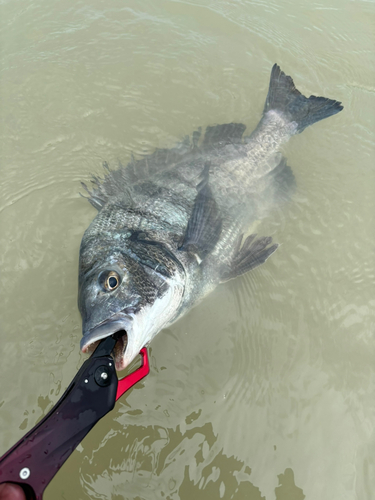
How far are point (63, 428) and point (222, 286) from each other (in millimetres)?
2100

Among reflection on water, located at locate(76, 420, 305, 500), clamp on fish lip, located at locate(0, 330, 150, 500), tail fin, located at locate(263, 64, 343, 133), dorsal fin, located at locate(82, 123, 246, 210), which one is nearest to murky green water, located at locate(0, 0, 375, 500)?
reflection on water, located at locate(76, 420, 305, 500)

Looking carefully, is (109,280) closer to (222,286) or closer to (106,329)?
(106,329)

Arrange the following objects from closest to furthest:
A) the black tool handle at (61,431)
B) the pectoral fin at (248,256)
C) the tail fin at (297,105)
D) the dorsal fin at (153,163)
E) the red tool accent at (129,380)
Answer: the black tool handle at (61,431), the red tool accent at (129,380), the pectoral fin at (248,256), the dorsal fin at (153,163), the tail fin at (297,105)

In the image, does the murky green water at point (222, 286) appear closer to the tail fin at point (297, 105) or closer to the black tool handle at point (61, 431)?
the tail fin at point (297, 105)

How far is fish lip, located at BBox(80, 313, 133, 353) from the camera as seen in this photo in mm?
2123

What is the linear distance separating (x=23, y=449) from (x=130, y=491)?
1.25 m

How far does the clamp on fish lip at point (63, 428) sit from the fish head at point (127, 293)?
0.41 ft

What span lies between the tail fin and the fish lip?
11.4 ft

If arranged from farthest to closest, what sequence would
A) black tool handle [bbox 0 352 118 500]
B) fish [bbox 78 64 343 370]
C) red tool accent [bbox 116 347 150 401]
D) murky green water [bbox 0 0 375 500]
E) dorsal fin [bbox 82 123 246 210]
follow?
dorsal fin [bbox 82 123 246 210] < murky green water [bbox 0 0 375 500] < fish [bbox 78 64 343 370] < red tool accent [bbox 116 347 150 401] < black tool handle [bbox 0 352 118 500]

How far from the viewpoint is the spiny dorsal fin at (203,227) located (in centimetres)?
313

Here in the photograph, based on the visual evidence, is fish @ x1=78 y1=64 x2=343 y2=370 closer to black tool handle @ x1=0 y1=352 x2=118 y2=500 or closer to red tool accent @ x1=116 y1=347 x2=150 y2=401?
red tool accent @ x1=116 y1=347 x2=150 y2=401

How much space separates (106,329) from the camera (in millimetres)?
2158

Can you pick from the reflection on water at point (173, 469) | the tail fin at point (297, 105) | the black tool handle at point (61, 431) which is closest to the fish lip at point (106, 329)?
the black tool handle at point (61, 431)

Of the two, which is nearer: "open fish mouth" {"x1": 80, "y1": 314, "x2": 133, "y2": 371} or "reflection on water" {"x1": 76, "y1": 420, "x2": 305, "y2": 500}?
"open fish mouth" {"x1": 80, "y1": 314, "x2": 133, "y2": 371}
